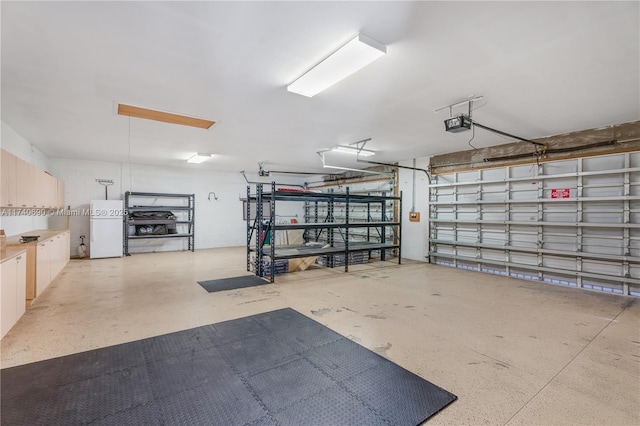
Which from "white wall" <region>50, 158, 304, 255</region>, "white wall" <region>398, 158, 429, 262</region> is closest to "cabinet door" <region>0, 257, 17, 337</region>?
"white wall" <region>50, 158, 304, 255</region>

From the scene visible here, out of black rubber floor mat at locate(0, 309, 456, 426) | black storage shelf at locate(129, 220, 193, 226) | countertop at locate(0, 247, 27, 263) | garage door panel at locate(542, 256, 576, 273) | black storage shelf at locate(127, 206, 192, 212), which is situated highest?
black storage shelf at locate(127, 206, 192, 212)

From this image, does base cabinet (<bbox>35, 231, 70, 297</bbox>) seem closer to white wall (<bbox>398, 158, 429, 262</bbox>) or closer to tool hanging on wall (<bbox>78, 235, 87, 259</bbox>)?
tool hanging on wall (<bbox>78, 235, 87, 259</bbox>)

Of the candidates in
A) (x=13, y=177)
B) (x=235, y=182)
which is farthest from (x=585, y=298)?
(x=235, y=182)

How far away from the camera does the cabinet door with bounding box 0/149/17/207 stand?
345 cm

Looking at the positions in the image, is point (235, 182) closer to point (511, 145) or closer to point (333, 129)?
point (333, 129)

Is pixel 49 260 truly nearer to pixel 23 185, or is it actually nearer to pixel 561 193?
pixel 23 185

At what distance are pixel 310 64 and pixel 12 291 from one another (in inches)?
153

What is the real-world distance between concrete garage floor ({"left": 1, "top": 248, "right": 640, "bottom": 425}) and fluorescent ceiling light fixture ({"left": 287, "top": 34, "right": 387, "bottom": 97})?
2.60 meters

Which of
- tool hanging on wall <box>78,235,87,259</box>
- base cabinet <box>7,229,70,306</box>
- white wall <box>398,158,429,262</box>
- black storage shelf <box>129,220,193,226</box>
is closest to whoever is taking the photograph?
base cabinet <box>7,229,70,306</box>

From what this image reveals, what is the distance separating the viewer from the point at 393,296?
4406mm

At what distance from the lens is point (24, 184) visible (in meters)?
4.27

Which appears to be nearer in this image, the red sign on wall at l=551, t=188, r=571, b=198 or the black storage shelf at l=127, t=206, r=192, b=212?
the red sign on wall at l=551, t=188, r=571, b=198

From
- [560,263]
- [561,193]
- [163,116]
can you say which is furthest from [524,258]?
[163,116]

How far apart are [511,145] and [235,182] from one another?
8223mm
